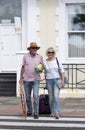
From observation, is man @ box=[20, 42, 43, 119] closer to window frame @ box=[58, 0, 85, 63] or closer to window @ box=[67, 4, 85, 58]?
window frame @ box=[58, 0, 85, 63]

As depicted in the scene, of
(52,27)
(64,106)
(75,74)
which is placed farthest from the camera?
(52,27)

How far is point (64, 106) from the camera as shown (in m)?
14.9

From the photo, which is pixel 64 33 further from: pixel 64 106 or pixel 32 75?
pixel 32 75

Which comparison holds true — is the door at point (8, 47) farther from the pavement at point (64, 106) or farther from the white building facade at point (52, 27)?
the pavement at point (64, 106)

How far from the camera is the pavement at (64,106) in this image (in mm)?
13258

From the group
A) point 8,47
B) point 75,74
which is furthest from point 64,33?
point 8,47

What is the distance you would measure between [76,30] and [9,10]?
2908 millimetres

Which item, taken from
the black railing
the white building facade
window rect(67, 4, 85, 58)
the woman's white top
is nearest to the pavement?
the black railing

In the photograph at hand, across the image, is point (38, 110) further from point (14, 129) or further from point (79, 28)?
point (79, 28)

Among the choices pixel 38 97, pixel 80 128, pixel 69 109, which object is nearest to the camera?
pixel 80 128

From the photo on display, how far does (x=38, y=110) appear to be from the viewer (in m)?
12.6

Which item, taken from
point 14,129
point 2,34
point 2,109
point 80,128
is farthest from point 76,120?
point 2,34

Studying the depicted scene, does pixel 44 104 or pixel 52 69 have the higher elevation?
pixel 52 69

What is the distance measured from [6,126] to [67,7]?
8.20m
